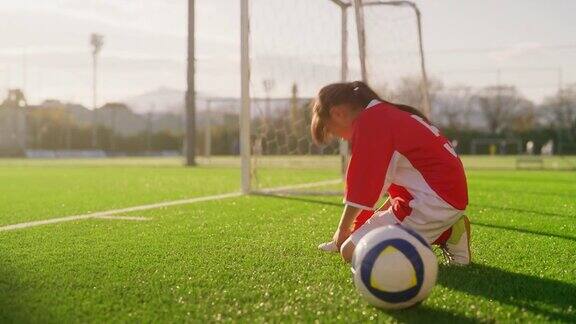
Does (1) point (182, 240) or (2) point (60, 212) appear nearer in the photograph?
(1) point (182, 240)

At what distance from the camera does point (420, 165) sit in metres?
3.72

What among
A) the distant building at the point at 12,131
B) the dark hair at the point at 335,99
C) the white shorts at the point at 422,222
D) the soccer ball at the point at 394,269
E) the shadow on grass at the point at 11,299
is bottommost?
the shadow on grass at the point at 11,299

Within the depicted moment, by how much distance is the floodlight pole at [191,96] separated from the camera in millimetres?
23797

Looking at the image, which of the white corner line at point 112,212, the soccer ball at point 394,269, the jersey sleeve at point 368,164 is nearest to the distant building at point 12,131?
the white corner line at point 112,212

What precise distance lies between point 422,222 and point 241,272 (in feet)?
3.30

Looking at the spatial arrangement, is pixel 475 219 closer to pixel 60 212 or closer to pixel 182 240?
pixel 182 240

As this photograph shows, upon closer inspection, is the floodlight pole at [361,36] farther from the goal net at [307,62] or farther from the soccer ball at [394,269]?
the soccer ball at [394,269]

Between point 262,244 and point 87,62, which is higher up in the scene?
point 87,62

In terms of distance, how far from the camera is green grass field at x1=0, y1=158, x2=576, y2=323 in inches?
114

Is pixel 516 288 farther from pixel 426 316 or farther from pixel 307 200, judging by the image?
pixel 307 200

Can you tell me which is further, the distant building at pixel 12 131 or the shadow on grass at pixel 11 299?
the distant building at pixel 12 131

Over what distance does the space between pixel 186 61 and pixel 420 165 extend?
Answer: 21.4 m

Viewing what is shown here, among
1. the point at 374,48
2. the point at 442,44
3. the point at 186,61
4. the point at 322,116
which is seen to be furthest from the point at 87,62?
the point at 322,116

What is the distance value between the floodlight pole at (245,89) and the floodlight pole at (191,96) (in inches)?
565
